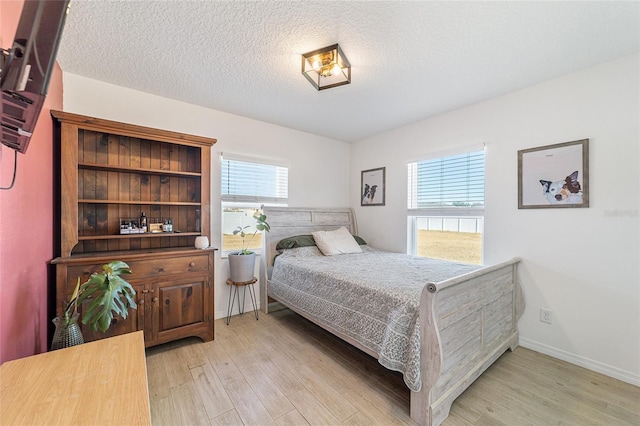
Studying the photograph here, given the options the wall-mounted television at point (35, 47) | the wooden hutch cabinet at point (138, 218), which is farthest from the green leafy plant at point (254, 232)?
the wall-mounted television at point (35, 47)

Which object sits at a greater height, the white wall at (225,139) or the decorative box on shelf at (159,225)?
the white wall at (225,139)

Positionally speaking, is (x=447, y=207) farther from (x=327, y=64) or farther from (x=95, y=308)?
(x=95, y=308)

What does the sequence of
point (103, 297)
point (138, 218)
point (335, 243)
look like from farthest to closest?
point (335, 243) → point (138, 218) → point (103, 297)

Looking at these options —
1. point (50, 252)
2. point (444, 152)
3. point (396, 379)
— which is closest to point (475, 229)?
point (444, 152)

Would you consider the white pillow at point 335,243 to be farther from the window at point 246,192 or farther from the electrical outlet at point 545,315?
the electrical outlet at point 545,315

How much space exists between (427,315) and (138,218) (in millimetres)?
2725

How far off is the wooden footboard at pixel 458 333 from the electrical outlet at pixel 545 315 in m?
0.32

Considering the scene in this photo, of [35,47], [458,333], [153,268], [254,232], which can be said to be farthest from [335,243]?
[35,47]

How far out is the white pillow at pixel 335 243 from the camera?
3.24 meters

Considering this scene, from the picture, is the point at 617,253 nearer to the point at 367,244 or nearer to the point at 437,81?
the point at 437,81

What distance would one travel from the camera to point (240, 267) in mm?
2887

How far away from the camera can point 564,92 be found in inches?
88.1

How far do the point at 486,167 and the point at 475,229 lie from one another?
2.25 ft

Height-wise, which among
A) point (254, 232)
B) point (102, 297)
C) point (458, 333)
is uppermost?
point (254, 232)
